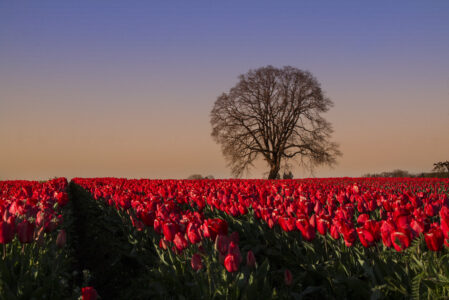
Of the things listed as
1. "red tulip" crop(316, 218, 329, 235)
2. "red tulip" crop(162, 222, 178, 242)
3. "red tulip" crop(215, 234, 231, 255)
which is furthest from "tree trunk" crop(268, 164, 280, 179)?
"red tulip" crop(215, 234, 231, 255)

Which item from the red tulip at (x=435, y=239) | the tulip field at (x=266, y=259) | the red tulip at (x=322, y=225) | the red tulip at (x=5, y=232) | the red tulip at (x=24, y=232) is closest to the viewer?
the tulip field at (x=266, y=259)

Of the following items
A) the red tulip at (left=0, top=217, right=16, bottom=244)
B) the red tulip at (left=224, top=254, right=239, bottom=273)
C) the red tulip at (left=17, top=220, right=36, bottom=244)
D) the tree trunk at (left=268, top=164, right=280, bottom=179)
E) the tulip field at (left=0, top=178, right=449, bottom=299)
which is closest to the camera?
the red tulip at (left=224, top=254, right=239, bottom=273)

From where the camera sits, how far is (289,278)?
10.0 ft

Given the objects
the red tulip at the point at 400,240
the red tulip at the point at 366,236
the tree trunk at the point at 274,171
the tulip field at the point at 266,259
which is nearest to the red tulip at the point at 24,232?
Answer: the tulip field at the point at 266,259

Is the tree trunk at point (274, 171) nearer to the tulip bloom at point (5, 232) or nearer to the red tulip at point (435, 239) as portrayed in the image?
the red tulip at point (435, 239)

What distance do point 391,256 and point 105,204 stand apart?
718cm

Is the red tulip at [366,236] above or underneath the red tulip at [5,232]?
underneath

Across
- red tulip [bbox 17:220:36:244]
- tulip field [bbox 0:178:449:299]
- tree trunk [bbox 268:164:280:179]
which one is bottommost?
tulip field [bbox 0:178:449:299]

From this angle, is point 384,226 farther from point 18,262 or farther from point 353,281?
point 18,262

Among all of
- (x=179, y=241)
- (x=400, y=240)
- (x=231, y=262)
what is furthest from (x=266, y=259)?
(x=400, y=240)

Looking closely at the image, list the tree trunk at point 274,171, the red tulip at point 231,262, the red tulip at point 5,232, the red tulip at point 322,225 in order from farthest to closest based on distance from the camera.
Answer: the tree trunk at point 274,171, the red tulip at point 322,225, the red tulip at point 5,232, the red tulip at point 231,262

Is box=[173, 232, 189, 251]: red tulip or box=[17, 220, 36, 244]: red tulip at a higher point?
box=[17, 220, 36, 244]: red tulip

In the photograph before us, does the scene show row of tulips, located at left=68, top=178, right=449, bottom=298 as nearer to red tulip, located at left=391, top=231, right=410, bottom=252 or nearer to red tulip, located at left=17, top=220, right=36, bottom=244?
red tulip, located at left=391, top=231, right=410, bottom=252

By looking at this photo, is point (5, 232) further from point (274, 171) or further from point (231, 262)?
point (274, 171)
